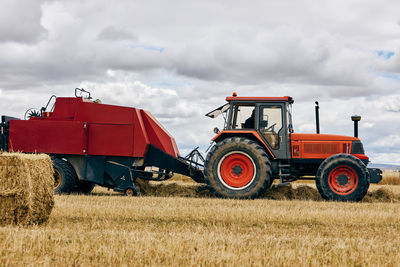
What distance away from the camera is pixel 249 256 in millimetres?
5074

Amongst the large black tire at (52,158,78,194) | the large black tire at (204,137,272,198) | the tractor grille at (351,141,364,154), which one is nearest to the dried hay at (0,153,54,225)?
the large black tire at (52,158,78,194)

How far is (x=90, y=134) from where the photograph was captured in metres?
12.0

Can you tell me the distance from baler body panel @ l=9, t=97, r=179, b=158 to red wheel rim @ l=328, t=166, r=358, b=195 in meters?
4.10

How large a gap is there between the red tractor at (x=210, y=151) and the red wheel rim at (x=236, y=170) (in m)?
0.02

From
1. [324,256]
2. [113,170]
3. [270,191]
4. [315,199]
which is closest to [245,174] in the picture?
[270,191]

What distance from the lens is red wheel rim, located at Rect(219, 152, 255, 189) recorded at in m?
11.2

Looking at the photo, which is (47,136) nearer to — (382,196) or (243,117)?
(243,117)

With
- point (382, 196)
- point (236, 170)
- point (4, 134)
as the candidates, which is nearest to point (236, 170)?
point (236, 170)

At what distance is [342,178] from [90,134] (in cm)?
614

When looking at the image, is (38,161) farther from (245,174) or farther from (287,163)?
(287,163)

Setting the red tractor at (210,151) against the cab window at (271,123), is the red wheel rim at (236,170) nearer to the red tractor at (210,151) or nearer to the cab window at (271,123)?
the red tractor at (210,151)

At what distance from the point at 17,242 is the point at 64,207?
11.4 ft

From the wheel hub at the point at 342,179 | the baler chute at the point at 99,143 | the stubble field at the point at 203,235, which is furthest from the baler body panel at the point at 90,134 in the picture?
the wheel hub at the point at 342,179

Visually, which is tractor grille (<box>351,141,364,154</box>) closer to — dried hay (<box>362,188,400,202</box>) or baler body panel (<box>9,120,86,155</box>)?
dried hay (<box>362,188,400,202</box>)
